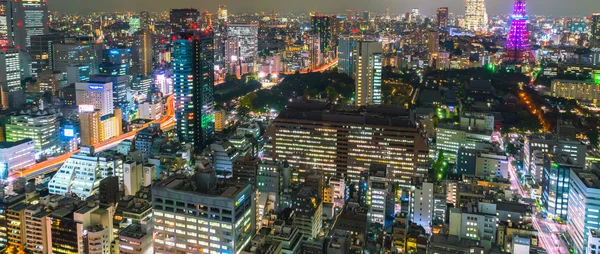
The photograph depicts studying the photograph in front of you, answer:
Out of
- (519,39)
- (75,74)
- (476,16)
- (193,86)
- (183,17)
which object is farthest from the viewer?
(476,16)

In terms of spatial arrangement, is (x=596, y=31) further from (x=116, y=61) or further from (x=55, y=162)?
(x=55, y=162)

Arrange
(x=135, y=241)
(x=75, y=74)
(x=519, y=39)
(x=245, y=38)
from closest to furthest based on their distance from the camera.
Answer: (x=135, y=241) < (x=75, y=74) < (x=519, y=39) < (x=245, y=38)

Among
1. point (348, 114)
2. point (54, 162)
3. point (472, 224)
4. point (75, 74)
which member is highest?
point (75, 74)

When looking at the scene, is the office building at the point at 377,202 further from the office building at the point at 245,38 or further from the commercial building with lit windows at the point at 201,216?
the office building at the point at 245,38

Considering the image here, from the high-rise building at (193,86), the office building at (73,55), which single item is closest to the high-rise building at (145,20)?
the office building at (73,55)

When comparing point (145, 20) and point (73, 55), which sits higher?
point (145, 20)

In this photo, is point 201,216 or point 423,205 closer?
point 201,216

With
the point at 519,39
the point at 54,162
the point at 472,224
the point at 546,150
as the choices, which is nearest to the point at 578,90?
the point at 519,39
